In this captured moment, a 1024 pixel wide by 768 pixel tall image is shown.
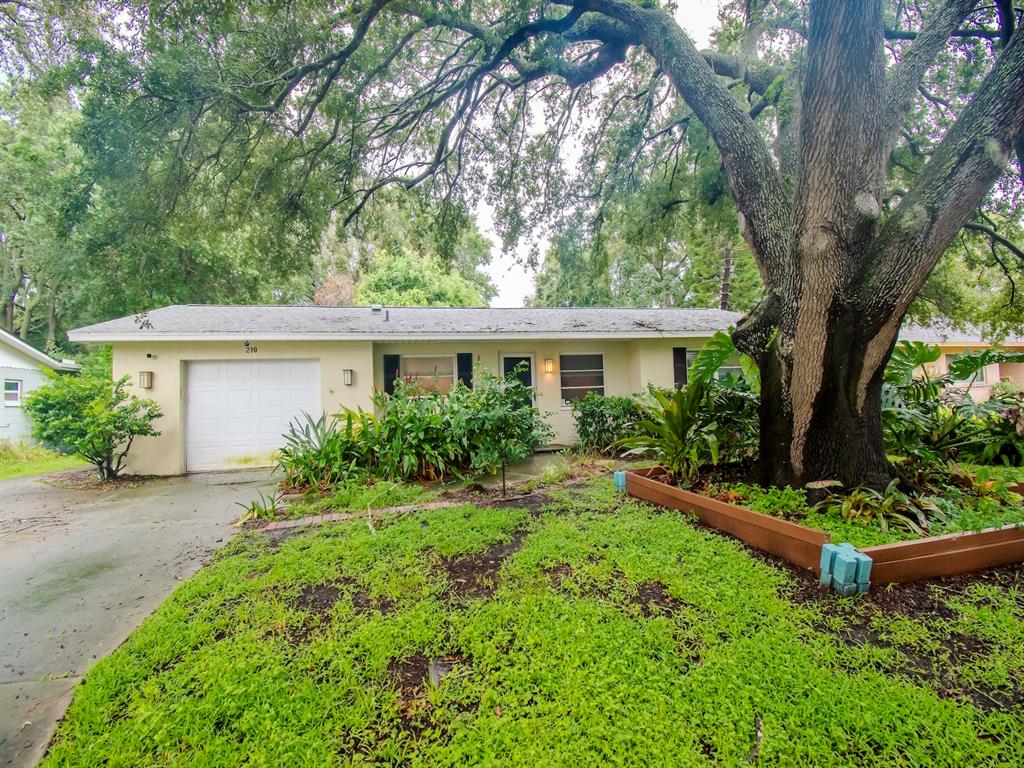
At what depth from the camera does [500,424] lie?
15.9ft

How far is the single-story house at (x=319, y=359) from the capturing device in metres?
6.92

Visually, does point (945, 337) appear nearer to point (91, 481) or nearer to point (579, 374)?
point (579, 374)

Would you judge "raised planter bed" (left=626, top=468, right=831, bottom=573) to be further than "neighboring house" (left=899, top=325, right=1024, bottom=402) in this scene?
No

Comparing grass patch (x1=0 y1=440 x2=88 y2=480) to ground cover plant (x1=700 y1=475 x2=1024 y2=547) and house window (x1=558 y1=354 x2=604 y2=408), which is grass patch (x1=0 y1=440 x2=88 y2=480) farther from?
ground cover plant (x1=700 y1=475 x2=1024 y2=547)

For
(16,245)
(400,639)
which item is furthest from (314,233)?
(16,245)

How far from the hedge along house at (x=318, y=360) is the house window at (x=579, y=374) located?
23mm

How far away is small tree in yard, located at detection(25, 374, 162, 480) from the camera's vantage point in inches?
233

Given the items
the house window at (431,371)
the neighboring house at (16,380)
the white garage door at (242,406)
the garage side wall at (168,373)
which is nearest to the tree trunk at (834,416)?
the garage side wall at (168,373)

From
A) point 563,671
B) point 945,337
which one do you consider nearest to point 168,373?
point 563,671

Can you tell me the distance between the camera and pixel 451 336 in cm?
775

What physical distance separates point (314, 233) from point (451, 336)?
2791 millimetres

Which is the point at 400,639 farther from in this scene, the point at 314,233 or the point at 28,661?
the point at 314,233

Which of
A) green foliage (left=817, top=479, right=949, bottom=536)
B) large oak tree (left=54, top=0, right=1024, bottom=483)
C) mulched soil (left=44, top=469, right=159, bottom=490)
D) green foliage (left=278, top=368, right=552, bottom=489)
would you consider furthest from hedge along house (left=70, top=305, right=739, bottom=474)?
green foliage (left=817, top=479, right=949, bottom=536)

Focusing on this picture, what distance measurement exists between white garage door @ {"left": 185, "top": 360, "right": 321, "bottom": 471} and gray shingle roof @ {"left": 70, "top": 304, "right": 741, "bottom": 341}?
2.25 ft
